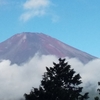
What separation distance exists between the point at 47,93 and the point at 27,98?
1.58 meters

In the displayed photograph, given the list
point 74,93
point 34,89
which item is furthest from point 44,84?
point 74,93

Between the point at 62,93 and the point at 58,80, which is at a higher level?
the point at 58,80

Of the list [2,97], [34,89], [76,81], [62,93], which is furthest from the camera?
[2,97]

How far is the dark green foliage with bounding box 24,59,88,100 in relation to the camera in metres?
23.6

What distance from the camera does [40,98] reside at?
79.3 feet

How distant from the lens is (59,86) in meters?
Result: 25.3

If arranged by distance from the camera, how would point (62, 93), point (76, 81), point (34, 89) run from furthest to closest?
1. point (76, 81)
2. point (34, 89)
3. point (62, 93)

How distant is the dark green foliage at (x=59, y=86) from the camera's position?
23636 mm

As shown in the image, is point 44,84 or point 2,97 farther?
point 2,97

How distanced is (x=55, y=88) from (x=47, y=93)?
2.24 ft

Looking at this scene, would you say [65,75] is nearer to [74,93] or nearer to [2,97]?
[74,93]

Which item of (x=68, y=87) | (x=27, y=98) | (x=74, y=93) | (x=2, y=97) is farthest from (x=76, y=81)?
(x=2, y=97)

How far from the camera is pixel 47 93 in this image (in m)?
23.8

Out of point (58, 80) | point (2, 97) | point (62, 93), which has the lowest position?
point (62, 93)
